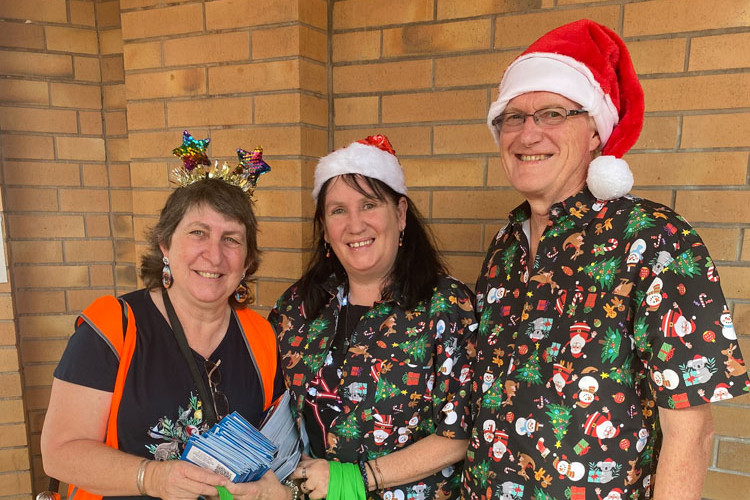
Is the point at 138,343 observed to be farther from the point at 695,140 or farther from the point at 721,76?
the point at 721,76

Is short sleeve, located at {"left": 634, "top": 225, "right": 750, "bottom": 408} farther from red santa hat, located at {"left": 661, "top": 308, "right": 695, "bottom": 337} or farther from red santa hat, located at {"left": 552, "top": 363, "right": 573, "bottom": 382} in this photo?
red santa hat, located at {"left": 552, "top": 363, "right": 573, "bottom": 382}

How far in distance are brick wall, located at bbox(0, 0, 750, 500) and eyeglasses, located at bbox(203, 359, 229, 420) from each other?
789 mm

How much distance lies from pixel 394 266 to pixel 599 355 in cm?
76

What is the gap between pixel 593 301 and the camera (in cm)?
125

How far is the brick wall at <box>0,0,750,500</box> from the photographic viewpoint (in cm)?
183

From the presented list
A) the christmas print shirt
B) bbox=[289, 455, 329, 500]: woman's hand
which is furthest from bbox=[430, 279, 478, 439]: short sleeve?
bbox=[289, 455, 329, 500]: woman's hand

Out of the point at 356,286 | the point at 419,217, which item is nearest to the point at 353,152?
the point at 419,217

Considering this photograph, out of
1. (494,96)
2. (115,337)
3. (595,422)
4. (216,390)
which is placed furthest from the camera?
(494,96)

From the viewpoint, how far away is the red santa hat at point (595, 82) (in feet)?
4.34

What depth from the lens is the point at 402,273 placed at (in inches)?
68.8

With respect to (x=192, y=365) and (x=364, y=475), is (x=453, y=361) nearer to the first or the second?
(x=364, y=475)

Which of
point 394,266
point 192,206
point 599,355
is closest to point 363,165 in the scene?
point 394,266

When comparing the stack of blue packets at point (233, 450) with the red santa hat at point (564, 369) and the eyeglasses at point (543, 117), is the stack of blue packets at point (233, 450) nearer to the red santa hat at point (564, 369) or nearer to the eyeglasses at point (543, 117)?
the red santa hat at point (564, 369)

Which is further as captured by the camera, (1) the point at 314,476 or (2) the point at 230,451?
(1) the point at 314,476
